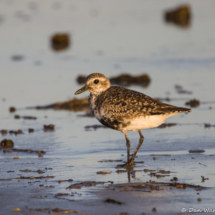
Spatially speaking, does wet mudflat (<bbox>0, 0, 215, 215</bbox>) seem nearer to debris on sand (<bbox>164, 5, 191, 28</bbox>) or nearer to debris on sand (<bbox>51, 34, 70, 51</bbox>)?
debris on sand (<bbox>51, 34, 70, 51</bbox>)

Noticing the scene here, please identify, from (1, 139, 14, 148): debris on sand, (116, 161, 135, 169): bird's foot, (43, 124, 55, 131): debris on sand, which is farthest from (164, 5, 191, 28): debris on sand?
(116, 161, 135, 169): bird's foot

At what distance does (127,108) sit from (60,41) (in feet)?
50.4

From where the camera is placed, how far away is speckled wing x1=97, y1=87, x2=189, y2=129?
8.57 meters

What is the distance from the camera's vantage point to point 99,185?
7.15 m

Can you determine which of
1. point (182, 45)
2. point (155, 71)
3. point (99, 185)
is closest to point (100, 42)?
point (182, 45)

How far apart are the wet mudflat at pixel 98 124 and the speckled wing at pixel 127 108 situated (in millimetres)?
739

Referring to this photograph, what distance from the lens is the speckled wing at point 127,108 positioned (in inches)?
337

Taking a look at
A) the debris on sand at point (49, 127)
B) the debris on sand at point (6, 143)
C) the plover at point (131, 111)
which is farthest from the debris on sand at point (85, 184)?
the debris on sand at point (49, 127)

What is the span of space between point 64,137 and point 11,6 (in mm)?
25482

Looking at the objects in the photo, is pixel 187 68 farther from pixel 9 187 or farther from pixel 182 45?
pixel 9 187

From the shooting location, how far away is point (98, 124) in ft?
38.1

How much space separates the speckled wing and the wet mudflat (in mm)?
739

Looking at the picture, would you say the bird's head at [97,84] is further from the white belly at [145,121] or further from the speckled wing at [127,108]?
the white belly at [145,121]

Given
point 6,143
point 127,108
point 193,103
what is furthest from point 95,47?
point 127,108
